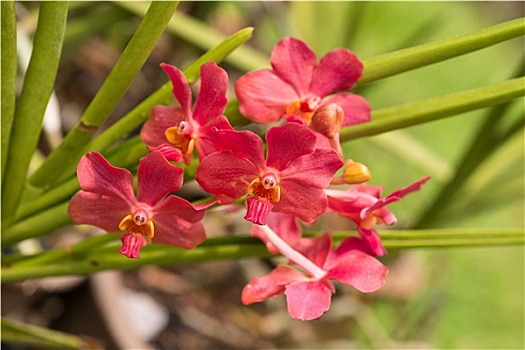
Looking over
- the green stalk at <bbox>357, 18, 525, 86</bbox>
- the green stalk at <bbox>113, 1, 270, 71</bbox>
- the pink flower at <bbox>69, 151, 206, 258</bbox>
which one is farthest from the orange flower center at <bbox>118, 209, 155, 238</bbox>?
the green stalk at <bbox>113, 1, 270, 71</bbox>

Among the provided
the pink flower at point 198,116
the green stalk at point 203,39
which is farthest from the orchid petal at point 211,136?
the green stalk at point 203,39

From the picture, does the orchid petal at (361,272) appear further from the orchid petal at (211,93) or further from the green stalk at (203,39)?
the green stalk at (203,39)

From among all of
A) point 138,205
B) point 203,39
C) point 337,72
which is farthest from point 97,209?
point 203,39

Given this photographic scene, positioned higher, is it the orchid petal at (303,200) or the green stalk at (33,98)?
the green stalk at (33,98)

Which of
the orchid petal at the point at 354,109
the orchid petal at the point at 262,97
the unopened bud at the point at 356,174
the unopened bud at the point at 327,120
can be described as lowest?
the unopened bud at the point at 356,174

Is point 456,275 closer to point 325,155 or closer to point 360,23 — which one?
point 360,23

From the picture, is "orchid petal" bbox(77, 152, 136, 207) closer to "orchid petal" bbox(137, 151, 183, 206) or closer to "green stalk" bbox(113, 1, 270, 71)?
"orchid petal" bbox(137, 151, 183, 206)

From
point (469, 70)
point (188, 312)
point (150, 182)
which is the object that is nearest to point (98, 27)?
point (188, 312)
